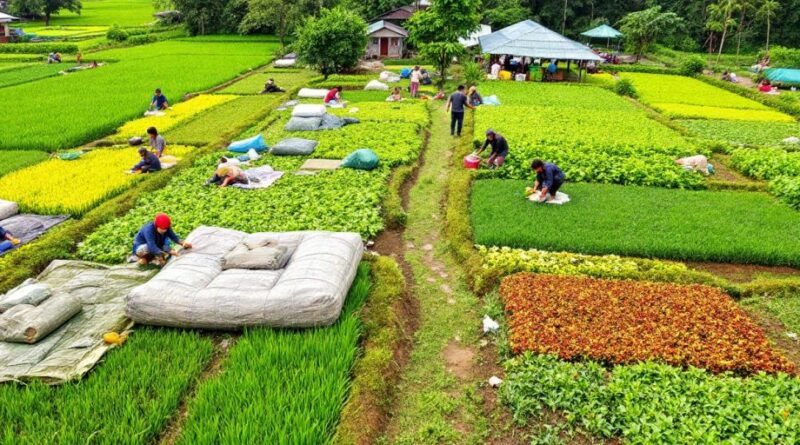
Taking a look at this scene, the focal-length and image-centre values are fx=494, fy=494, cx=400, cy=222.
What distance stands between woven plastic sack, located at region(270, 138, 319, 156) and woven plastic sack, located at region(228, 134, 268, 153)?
0.48 m

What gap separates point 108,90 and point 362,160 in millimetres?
18571

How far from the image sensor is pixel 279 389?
6.29m

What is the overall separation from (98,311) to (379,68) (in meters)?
31.2

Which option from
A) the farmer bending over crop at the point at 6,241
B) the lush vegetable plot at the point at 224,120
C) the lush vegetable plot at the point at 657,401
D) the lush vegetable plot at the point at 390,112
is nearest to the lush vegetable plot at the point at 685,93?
the lush vegetable plot at the point at 390,112

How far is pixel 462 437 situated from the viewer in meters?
6.08

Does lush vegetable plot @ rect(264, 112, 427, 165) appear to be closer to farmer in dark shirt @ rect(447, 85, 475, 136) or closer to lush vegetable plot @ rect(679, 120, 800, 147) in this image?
farmer in dark shirt @ rect(447, 85, 475, 136)

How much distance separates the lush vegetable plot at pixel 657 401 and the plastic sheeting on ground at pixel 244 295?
2937mm

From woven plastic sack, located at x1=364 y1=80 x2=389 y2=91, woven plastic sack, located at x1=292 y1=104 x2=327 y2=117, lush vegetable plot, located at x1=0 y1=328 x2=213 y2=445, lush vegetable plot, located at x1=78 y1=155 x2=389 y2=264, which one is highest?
woven plastic sack, located at x1=364 y1=80 x2=389 y2=91

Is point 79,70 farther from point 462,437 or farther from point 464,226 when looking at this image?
point 462,437

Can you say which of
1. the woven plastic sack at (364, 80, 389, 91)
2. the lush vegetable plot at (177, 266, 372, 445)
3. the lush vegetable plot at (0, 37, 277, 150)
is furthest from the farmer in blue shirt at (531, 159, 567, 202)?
the woven plastic sack at (364, 80, 389, 91)

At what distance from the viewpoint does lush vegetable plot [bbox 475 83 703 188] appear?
14151 millimetres

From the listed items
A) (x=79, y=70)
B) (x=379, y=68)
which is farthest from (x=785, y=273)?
(x=79, y=70)

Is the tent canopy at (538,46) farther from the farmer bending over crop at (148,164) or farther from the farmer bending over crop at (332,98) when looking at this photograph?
the farmer bending over crop at (148,164)

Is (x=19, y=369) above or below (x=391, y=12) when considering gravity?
below
